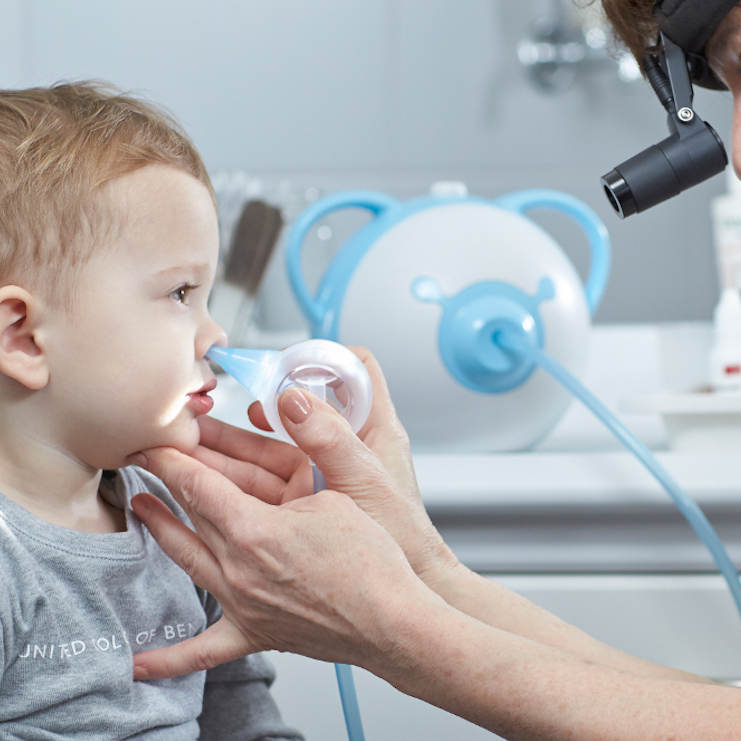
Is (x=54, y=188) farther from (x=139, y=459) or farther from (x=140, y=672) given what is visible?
(x=140, y=672)

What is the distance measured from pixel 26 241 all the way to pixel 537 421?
549 mm

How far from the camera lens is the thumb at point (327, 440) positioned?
50cm

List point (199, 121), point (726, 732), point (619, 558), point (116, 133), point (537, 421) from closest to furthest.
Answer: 1. point (726, 732)
2. point (116, 133)
3. point (619, 558)
4. point (537, 421)
5. point (199, 121)

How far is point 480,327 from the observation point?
810mm

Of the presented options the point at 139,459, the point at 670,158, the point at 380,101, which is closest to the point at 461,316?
the point at 670,158

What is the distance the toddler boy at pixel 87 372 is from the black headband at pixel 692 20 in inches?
14.3

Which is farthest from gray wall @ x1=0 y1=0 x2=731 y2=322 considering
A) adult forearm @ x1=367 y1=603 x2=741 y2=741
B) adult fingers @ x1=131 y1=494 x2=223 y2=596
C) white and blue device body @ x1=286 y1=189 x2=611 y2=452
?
adult forearm @ x1=367 y1=603 x2=741 y2=741

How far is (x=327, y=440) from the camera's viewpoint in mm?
498

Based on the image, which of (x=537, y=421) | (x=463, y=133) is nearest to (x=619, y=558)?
(x=537, y=421)

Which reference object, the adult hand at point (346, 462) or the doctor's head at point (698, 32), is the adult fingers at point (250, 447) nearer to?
the adult hand at point (346, 462)

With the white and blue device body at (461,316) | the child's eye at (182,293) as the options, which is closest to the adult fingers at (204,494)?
the child's eye at (182,293)

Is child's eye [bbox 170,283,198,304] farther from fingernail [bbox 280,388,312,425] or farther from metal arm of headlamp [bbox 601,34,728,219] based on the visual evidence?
metal arm of headlamp [bbox 601,34,728,219]

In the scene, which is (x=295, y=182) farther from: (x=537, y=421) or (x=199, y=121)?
(x=537, y=421)

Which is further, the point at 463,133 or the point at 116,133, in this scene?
the point at 463,133
